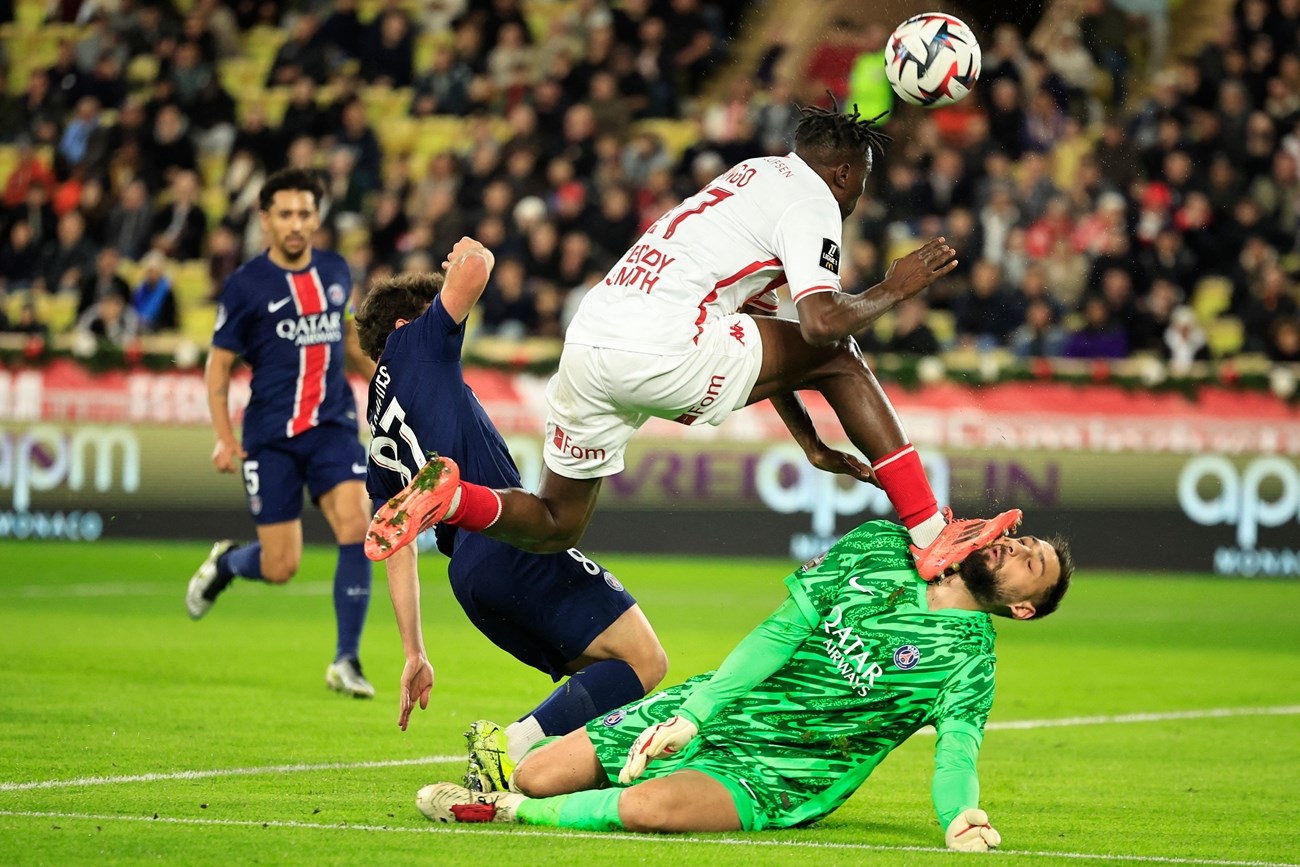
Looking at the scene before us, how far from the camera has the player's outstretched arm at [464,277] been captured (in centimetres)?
608

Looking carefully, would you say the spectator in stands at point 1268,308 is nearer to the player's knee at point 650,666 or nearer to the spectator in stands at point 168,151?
the spectator in stands at point 168,151

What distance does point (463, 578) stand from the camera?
6.22 metres

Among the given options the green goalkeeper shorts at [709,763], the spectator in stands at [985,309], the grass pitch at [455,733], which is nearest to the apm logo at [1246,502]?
the grass pitch at [455,733]

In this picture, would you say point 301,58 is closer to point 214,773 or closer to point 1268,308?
point 1268,308

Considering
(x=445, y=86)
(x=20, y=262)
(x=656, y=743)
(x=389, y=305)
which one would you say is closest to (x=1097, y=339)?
(x=445, y=86)

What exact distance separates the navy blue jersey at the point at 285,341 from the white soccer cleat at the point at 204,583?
0.73m

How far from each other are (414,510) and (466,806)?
92 centimetres

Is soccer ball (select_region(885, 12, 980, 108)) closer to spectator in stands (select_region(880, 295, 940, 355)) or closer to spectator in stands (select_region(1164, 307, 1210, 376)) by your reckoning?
spectator in stands (select_region(880, 295, 940, 355))

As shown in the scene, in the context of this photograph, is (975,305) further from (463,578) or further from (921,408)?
(463,578)

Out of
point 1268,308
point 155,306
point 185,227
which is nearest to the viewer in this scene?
point 1268,308

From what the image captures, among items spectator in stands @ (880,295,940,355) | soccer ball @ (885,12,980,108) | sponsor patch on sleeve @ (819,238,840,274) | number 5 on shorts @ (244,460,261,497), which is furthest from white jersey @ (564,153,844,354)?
spectator in stands @ (880,295,940,355)

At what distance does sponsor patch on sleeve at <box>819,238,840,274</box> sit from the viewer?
20.5ft

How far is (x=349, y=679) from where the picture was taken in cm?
900

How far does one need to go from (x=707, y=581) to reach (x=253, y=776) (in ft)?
28.1
